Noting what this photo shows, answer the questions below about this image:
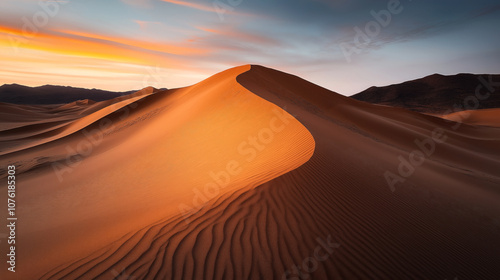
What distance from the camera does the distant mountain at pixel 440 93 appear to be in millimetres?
65125

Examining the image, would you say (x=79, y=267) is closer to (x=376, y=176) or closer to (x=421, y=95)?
(x=376, y=176)

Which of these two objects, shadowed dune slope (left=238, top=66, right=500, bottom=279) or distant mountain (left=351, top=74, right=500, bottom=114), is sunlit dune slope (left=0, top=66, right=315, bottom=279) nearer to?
shadowed dune slope (left=238, top=66, right=500, bottom=279)

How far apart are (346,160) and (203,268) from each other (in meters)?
4.50

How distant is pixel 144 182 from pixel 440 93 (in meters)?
95.9

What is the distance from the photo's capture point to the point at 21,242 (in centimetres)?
430

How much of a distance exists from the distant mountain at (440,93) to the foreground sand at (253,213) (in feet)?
225

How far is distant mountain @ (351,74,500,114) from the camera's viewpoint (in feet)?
214

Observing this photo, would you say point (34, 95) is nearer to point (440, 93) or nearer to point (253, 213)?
point (253, 213)

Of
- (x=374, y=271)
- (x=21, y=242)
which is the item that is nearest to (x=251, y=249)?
(x=374, y=271)

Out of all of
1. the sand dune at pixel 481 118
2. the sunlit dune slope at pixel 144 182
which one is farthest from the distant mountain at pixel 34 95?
the sand dune at pixel 481 118

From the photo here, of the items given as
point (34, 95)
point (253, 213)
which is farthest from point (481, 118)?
point (34, 95)

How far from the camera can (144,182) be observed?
21.5ft

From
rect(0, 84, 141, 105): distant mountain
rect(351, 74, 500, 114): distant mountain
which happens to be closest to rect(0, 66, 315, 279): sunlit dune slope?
rect(351, 74, 500, 114): distant mountain

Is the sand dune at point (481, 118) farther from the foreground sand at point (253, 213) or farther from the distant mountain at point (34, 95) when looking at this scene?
the distant mountain at point (34, 95)
